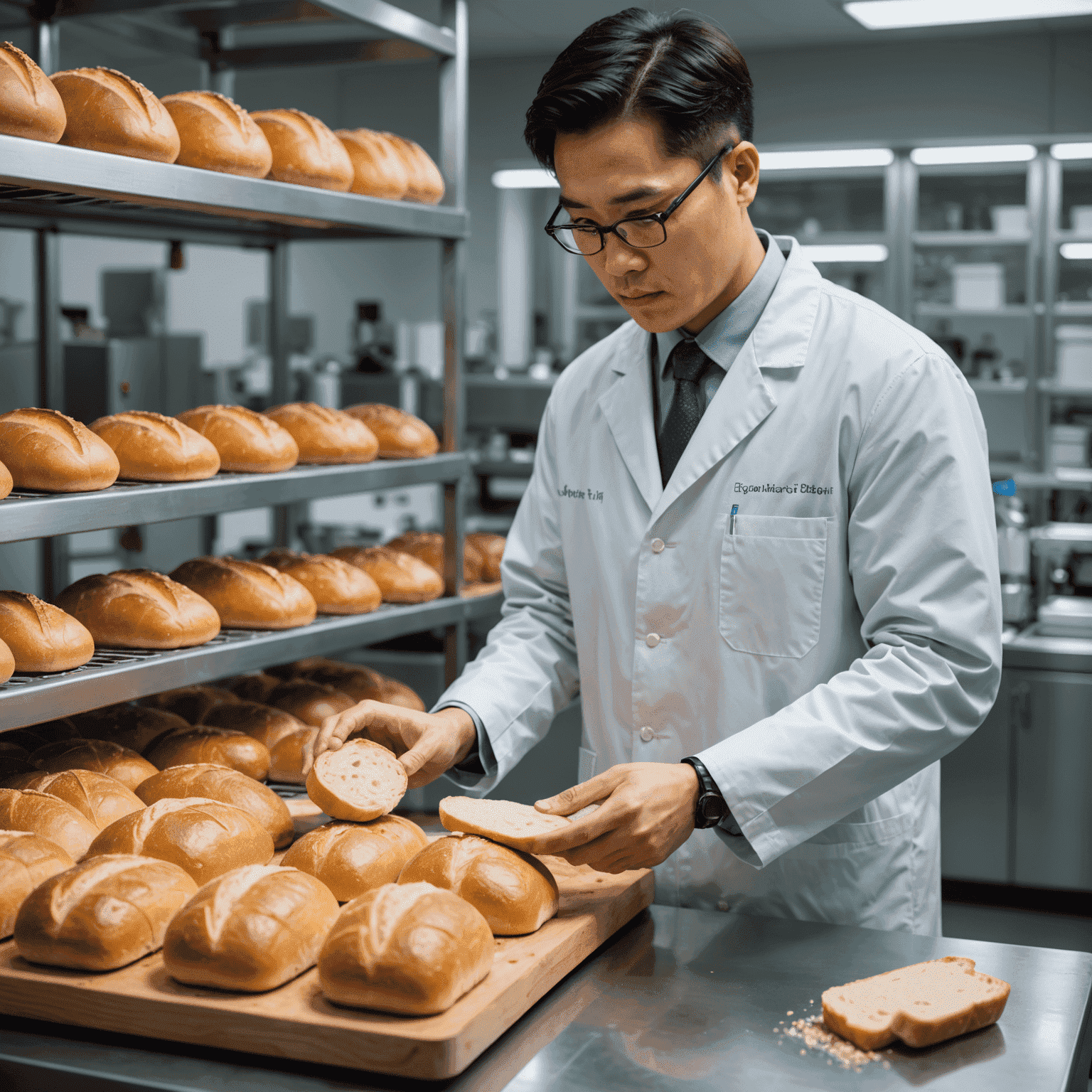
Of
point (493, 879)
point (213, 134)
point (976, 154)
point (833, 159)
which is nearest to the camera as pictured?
point (493, 879)

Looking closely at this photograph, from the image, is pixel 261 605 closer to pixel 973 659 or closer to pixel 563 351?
pixel 973 659

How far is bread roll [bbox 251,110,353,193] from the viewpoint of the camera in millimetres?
2168

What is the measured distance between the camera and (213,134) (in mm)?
1958

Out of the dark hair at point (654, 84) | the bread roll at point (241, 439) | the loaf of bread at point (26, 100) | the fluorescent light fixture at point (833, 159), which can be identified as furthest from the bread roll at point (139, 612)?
the fluorescent light fixture at point (833, 159)

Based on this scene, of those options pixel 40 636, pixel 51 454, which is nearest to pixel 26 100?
pixel 51 454

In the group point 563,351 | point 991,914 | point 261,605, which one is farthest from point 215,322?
point 261,605

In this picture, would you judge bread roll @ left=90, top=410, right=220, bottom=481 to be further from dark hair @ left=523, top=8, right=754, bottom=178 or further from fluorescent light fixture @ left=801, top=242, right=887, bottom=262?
fluorescent light fixture @ left=801, top=242, right=887, bottom=262

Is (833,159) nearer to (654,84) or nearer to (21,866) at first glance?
(654,84)

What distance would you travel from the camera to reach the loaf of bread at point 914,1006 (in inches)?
42.8

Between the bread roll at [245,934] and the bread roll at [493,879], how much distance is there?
0.44 feet

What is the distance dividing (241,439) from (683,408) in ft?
2.59

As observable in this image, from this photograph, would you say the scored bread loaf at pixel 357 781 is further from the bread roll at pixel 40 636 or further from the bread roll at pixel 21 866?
the bread roll at pixel 40 636

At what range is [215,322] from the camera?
9.50 m

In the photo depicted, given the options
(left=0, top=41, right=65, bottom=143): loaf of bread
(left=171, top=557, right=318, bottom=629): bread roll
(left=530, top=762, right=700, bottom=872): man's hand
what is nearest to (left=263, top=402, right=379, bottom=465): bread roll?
(left=171, top=557, right=318, bottom=629): bread roll
